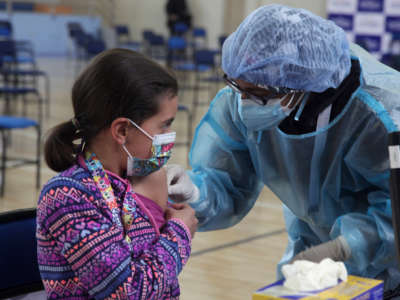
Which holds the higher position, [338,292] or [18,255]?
Result: [338,292]

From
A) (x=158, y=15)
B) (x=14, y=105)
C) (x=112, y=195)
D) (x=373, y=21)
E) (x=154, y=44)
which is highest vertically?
(x=112, y=195)

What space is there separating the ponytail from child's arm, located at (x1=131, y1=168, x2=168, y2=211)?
0.47 ft

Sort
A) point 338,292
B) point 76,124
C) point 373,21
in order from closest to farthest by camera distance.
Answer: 1. point 338,292
2. point 76,124
3. point 373,21

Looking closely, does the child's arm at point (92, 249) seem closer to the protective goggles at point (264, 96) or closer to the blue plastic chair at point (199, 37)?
the protective goggles at point (264, 96)

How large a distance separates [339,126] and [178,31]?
40.2 ft

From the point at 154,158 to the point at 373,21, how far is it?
9615mm

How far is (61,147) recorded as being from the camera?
1.18m

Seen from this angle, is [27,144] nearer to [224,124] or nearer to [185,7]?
[224,124]

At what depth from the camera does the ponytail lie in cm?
117

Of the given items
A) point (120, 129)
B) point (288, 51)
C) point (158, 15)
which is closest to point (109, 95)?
point (120, 129)

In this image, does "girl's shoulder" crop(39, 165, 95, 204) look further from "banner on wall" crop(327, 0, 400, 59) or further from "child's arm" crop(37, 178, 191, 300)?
"banner on wall" crop(327, 0, 400, 59)

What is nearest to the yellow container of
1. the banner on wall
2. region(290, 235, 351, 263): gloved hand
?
region(290, 235, 351, 263): gloved hand

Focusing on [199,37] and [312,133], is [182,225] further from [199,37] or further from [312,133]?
[199,37]

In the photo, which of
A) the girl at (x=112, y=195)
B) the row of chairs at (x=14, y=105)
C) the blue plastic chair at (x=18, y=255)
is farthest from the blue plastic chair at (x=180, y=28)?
the girl at (x=112, y=195)
